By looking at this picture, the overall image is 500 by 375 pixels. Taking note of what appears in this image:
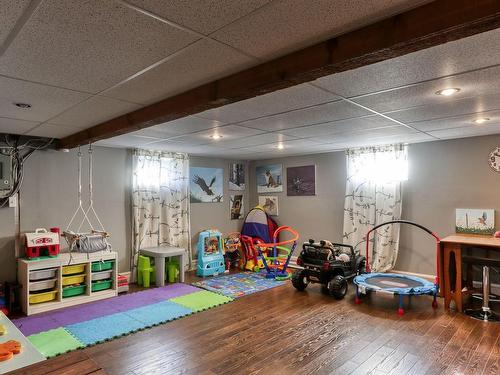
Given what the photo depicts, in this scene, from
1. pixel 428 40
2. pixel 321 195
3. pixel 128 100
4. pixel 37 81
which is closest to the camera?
pixel 428 40

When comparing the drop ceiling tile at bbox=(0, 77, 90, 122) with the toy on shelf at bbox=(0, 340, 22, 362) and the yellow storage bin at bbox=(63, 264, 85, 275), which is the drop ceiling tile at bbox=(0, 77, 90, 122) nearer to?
the toy on shelf at bbox=(0, 340, 22, 362)

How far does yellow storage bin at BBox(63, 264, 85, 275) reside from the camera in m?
4.11

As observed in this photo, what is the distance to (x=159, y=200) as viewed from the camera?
18.0 feet

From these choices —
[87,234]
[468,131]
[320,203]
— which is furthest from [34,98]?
[320,203]

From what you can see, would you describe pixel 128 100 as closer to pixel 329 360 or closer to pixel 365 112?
pixel 365 112

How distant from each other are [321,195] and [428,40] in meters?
4.80

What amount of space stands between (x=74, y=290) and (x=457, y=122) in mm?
4935

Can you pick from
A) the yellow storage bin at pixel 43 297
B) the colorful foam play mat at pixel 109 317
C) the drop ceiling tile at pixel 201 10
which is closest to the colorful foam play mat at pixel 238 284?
the colorful foam play mat at pixel 109 317

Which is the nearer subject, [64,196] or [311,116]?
[311,116]

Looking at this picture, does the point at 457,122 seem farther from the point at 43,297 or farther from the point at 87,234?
the point at 43,297

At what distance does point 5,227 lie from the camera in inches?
160

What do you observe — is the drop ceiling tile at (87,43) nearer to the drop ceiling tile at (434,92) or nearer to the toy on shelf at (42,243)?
the drop ceiling tile at (434,92)

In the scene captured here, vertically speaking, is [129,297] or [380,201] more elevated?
[380,201]

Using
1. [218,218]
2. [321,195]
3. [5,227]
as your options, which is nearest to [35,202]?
[5,227]
